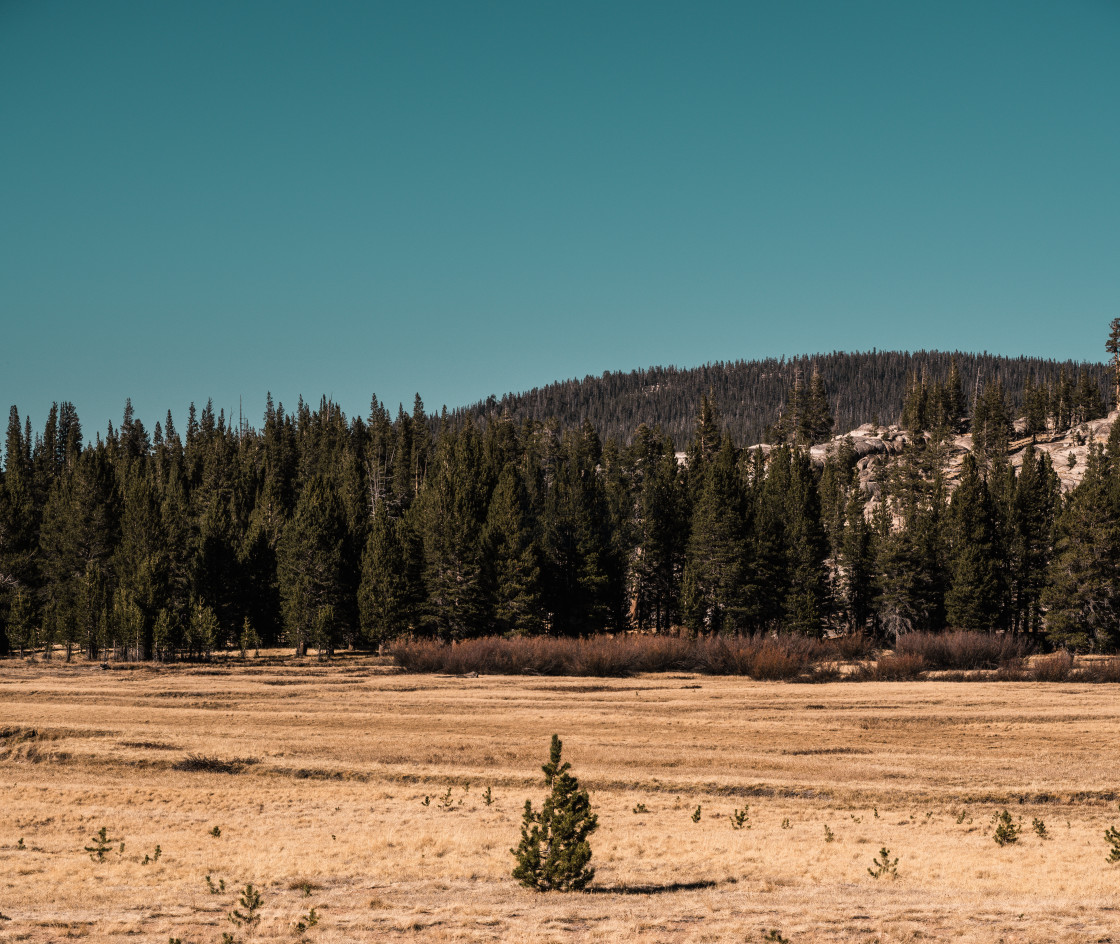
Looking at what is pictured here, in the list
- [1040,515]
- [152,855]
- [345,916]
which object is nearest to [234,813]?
[152,855]

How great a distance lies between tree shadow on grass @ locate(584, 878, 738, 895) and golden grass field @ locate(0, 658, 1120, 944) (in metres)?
0.09

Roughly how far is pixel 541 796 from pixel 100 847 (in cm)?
1165

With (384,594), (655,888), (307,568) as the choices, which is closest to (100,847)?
(655,888)

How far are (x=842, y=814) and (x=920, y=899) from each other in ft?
28.6

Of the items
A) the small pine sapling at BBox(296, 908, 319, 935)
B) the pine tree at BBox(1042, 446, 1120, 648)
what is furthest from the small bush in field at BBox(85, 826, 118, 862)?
the pine tree at BBox(1042, 446, 1120, 648)

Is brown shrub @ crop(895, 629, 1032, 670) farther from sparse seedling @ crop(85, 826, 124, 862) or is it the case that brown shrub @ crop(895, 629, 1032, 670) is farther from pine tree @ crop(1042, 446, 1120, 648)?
sparse seedling @ crop(85, 826, 124, 862)

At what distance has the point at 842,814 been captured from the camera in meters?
24.4

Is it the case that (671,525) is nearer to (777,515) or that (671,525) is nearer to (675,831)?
(777,515)

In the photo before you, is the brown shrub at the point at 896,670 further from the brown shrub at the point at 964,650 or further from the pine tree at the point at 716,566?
the pine tree at the point at 716,566

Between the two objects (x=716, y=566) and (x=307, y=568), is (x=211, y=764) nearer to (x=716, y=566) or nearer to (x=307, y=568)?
(x=307, y=568)

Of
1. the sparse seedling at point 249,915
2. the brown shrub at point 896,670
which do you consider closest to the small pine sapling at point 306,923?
the sparse seedling at point 249,915

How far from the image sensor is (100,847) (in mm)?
19906

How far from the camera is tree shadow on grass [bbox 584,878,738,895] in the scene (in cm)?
1694

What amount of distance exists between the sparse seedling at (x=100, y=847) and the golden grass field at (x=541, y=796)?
1.15 feet
